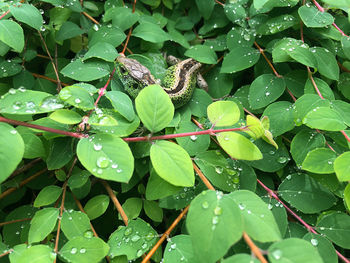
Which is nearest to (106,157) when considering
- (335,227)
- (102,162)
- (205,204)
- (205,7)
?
(102,162)

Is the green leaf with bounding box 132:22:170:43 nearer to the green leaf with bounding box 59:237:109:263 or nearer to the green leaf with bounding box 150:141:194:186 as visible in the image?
the green leaf with bounding box 150:141:194:186

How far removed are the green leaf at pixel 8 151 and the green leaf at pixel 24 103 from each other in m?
0.12

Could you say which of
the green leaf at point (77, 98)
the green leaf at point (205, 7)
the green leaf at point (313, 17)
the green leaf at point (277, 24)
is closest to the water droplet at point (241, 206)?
the green leaf at point (77, 98)

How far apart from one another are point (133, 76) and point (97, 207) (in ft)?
3.93

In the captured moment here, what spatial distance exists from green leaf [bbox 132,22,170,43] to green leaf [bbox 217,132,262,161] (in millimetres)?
1026

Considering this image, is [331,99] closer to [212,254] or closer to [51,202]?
[212,254]

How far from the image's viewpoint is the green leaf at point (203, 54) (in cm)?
182

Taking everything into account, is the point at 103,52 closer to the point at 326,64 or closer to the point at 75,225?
the point at 75,225

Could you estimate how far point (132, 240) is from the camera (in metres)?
1.06

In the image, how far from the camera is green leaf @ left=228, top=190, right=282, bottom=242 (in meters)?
0.74

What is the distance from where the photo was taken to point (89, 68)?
1.46 meters

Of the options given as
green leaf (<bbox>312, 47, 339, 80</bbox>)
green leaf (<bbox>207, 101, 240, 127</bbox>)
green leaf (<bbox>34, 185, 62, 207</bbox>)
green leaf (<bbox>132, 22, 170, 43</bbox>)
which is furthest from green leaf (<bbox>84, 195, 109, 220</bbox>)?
green leaf (<bbox>312, 47, 339, 80</bbox>)

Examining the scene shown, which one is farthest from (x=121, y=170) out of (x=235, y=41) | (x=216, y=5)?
(x=216, y=5)

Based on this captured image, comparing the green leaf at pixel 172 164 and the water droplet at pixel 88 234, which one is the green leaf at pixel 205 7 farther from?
the water droplet at pixel 88 234
